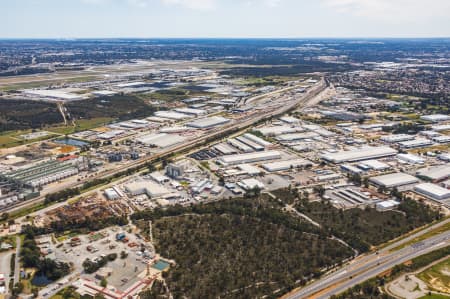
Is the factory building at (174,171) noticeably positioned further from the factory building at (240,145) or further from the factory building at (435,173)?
the factory building at (435,173)

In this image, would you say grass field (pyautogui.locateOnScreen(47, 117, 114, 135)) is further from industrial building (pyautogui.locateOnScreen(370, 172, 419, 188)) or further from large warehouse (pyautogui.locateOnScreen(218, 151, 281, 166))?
industrial building (pyautogui.locateOnScreen(370, 172, 419, 188))

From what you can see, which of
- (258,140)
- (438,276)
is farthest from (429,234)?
(258,140)

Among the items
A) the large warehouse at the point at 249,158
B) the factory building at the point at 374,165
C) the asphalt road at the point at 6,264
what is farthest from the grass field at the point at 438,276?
the asphalt road at the point at 6,264

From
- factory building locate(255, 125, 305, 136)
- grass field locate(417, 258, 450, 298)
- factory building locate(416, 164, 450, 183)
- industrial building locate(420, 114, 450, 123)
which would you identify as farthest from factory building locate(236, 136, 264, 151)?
industrial building locate(420, 114, 450, 123)

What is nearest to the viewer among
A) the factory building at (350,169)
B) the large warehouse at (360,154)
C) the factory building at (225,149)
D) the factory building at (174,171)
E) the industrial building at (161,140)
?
the factory building at (174,171)

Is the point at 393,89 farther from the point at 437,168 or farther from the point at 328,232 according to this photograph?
the point at 328,232

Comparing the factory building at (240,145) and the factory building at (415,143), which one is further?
the factory building at (415,143)

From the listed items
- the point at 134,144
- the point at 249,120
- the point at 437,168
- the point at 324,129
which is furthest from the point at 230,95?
the point at 437,168

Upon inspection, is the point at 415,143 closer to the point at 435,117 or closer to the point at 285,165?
the point at 435,117
